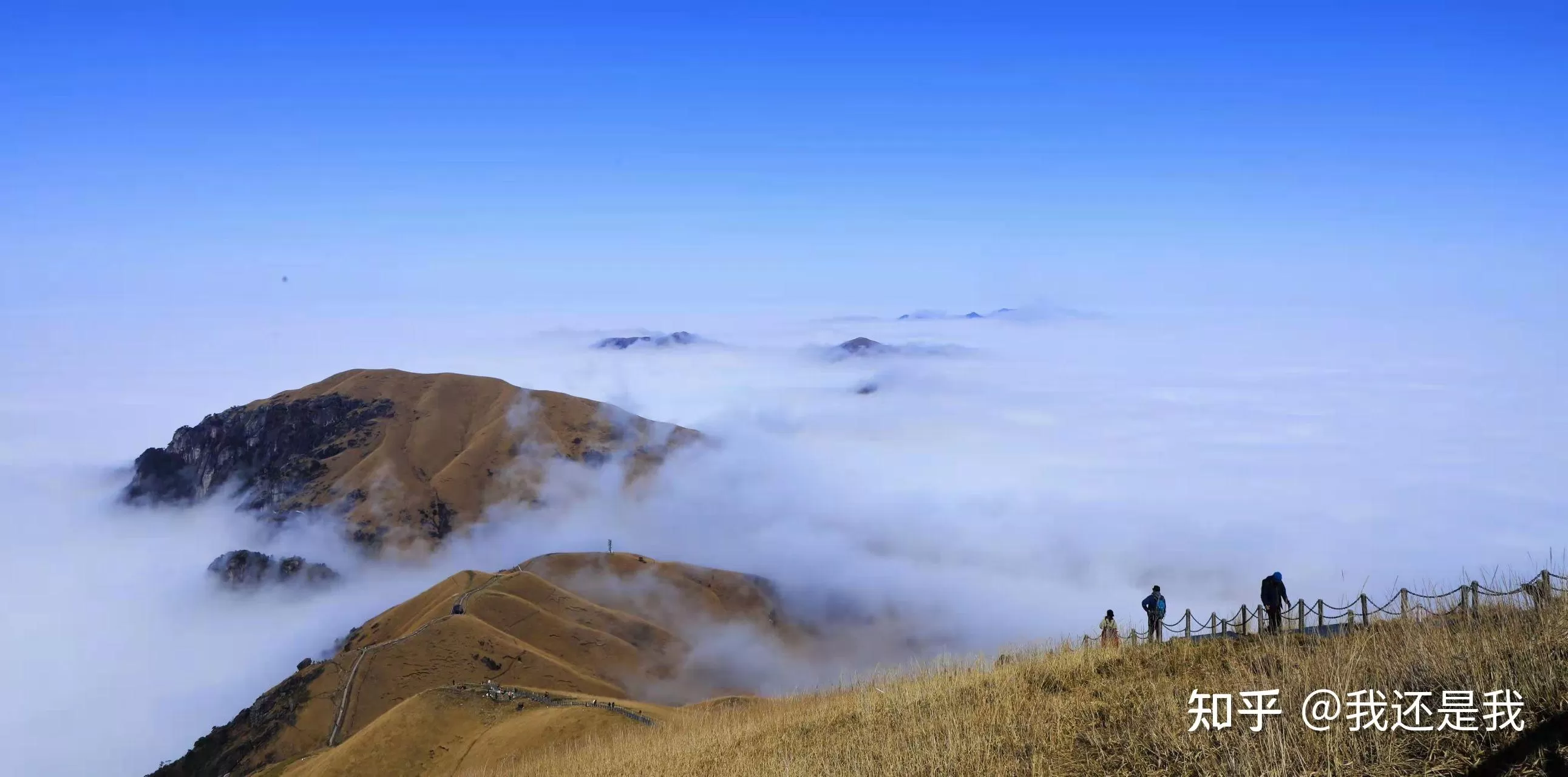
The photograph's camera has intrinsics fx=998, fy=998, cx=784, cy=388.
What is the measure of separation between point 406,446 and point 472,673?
108 m

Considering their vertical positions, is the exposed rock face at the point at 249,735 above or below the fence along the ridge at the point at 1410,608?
below

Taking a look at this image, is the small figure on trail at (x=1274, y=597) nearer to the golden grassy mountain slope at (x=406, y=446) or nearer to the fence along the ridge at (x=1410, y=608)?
the fence along the ridge at (x=1410, y=608)

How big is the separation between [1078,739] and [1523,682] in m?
3.75

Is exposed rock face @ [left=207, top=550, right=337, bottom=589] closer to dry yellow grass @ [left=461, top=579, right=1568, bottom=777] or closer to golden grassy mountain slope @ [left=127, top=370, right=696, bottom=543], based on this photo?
golden grassy mountain slope @ [left=127, top=370, right=696, bottom=543]

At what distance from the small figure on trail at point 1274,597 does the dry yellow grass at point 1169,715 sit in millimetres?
1572

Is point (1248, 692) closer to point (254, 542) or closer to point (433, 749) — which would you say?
point (433, 749)

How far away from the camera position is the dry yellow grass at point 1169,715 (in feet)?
25.3

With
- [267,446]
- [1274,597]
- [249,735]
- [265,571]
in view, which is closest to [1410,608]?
[1274,597]

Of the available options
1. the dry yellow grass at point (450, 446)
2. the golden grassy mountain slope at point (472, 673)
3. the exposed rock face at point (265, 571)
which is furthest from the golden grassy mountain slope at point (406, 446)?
the golden grassy mountain slope at point (472, 673)

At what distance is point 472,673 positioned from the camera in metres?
48.4

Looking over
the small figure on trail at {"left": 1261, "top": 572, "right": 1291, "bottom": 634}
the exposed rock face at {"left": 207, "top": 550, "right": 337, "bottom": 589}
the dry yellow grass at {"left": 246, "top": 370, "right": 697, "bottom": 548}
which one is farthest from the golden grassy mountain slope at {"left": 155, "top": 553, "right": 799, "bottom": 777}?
the dry yellow grass at {"left": 246, "top": 370, "right": 697, "bottom": 548}

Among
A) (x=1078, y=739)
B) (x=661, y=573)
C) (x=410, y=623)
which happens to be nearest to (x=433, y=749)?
(x=1078, y=739)

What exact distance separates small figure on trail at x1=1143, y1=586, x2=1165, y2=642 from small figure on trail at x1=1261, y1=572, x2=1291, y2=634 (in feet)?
5.23

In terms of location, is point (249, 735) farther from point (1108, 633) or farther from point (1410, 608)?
point (1410, 608)
